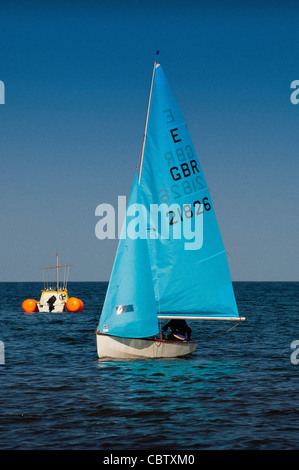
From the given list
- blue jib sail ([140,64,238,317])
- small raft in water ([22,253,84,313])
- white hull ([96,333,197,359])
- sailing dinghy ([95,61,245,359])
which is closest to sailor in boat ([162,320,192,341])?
sailing dinghy ([95,61,245,359])

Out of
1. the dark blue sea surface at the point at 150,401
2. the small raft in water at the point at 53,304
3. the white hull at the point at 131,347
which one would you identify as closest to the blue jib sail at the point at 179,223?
the white hull at the point at 131,347

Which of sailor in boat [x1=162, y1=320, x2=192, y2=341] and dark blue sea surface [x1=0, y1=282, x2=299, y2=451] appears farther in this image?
sailor in boat [x1=162, y1=320, x2=192, y2=341]

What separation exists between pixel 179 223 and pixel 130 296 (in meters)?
4.06

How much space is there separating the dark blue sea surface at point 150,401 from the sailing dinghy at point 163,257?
1763 millimetres

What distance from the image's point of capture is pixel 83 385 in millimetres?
19562

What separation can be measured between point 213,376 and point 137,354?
3.42 meters

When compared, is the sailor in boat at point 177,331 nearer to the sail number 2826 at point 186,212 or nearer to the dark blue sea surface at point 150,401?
the dark blue sea surface at point 150,401

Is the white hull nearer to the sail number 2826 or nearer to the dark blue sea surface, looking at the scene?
the dark blue sea surface

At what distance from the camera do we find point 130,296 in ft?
70.3

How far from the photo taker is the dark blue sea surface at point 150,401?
13531mm

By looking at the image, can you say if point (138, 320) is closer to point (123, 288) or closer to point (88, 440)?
point (123, 288)

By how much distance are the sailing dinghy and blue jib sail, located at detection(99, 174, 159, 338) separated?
0.14 ft

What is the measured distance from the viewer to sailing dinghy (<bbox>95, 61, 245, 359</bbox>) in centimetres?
2158

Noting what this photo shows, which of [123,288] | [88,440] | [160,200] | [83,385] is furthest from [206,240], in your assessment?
[88,440]
